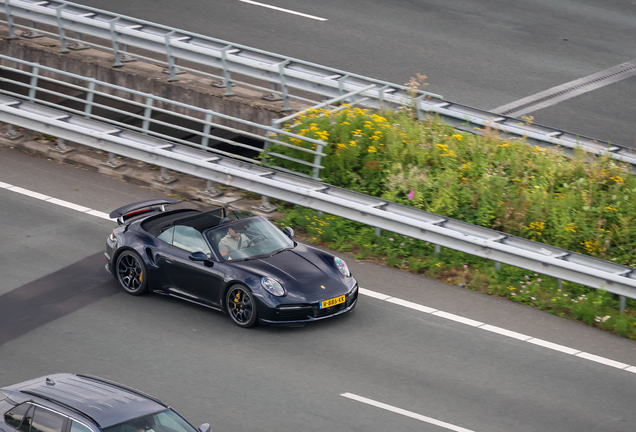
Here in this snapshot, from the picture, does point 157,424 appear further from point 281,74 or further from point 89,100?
point 89,100

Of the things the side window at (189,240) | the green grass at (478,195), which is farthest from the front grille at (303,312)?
the green grass at (478,195)

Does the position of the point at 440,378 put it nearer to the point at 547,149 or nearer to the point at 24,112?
the point at 547,149

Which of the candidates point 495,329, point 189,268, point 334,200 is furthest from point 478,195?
point 189,268

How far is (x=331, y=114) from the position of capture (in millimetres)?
15469

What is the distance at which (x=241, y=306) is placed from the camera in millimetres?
10938

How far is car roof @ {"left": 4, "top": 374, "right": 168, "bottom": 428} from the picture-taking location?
6.85 metres

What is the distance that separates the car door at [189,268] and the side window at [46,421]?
14.0ft

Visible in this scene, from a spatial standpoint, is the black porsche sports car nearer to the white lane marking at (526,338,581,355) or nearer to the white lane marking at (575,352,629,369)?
the white lane marking at (526,338,581,355)

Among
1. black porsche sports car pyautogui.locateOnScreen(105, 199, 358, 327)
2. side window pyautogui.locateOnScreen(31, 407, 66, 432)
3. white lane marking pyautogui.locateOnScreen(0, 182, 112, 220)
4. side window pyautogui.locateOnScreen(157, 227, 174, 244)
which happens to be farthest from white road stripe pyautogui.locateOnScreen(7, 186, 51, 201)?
side window pyautogui.locateOnScreen(31, 407, 66, 432)

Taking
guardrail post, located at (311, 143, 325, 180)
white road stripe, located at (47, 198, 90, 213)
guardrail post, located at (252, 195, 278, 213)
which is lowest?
white road stripe, located at (47, 198, 90, 213)

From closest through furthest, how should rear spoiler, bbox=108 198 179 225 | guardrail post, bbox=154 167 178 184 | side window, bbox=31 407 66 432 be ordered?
side window, bbox=31 407 66 432
rear spoiler, bbox=108 198 179 225
guardrail post, bbox=154 167 178 184

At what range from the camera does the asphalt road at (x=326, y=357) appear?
9148mm

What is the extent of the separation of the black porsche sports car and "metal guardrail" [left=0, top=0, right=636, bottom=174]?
4853 millimetres

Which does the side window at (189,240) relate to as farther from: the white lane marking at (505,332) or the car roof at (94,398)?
the car roof at (94,398)
